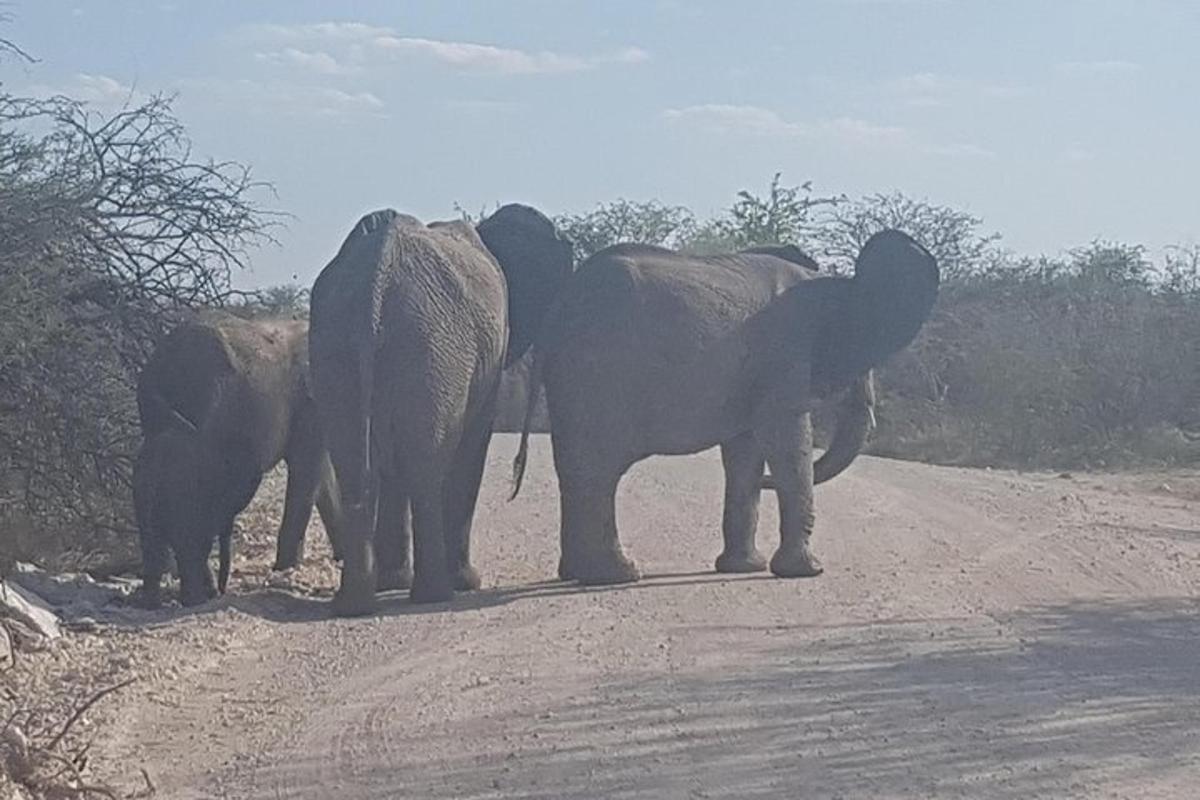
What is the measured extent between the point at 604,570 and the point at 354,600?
6.33ft

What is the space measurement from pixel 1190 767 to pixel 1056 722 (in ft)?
2.62

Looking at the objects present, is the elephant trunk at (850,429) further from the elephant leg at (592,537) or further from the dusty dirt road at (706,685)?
the elephant leg at (592,537)

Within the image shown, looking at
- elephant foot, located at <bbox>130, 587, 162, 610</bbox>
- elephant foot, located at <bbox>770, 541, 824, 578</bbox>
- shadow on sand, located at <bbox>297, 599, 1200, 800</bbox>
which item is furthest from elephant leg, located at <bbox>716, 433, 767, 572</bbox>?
elephant foot, located at <bbox>130, 587, 162, 610</bbox>

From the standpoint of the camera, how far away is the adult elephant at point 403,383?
11328mm

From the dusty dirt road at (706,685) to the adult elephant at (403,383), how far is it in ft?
1.29

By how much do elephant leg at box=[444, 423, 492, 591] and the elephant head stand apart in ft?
3.78

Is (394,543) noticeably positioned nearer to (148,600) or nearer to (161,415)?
(148,600)

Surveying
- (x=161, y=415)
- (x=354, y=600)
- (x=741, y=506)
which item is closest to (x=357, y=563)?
(x=354, y=600)

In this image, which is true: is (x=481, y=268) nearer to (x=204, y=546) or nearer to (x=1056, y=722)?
(x=204, y=546)

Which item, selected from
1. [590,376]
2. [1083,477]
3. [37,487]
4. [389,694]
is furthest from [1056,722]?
[1083,477]

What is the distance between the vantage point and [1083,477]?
73.4 feet

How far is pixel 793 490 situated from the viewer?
13117 mm

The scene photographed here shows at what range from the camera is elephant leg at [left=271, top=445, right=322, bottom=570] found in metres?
13.5

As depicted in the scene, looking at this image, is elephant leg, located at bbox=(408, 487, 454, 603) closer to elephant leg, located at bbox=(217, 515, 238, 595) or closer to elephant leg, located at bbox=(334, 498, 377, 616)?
elephant leg, located at bbox=(334, 498, 377, 616)
